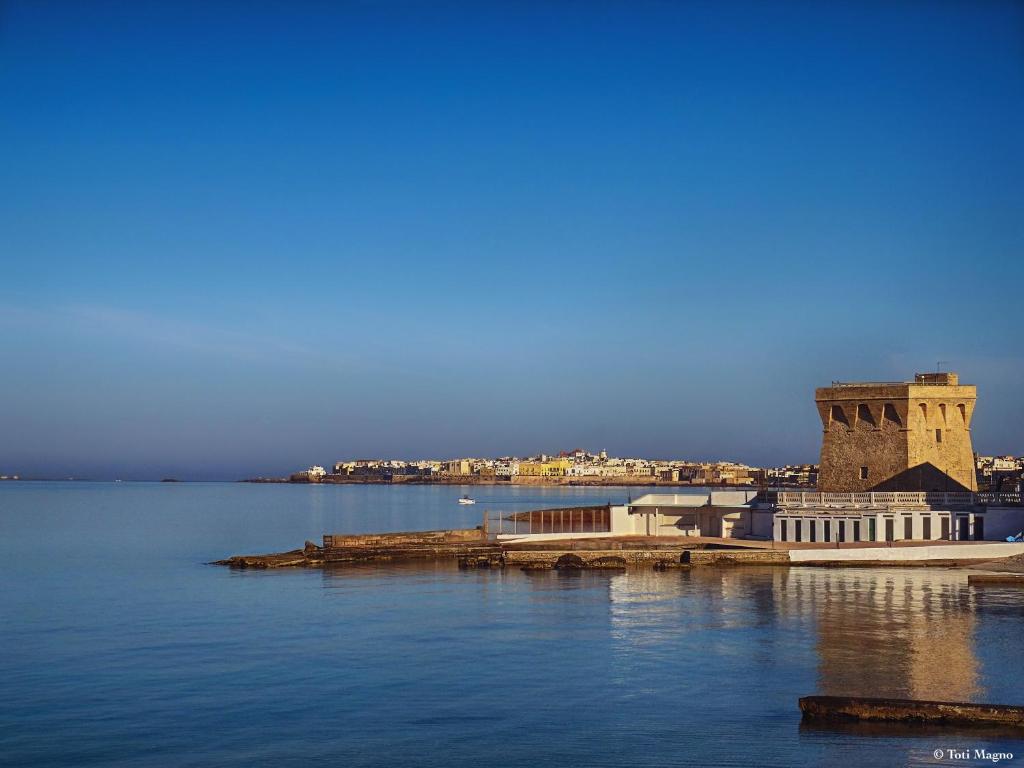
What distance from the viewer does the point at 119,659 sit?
26.6 meters

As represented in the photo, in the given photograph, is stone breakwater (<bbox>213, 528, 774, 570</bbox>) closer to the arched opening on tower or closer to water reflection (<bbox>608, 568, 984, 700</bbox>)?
water reflection (<bbox>608, 568, 984, 700</bbox>)

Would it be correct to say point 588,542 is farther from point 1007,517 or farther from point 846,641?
point 846,641

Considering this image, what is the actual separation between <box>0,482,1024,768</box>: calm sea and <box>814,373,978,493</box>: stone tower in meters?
8.94

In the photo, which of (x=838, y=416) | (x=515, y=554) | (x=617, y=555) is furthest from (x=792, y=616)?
(x=838, y=416)

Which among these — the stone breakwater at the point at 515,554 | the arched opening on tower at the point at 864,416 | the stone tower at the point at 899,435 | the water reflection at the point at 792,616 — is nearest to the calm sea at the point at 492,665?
the water reflection at the point at 792,616

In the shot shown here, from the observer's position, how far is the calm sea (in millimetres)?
18453

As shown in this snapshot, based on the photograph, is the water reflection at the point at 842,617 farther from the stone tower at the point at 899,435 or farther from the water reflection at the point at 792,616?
the stone tower at the point at 899,435

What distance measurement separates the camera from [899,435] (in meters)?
50.7

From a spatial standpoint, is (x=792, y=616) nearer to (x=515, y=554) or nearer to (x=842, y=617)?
(x=842, y=617)

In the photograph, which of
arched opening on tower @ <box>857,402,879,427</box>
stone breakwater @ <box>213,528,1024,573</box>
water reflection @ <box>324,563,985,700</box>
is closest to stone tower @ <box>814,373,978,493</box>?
arched opening on tower @ <box>857,402,879,427</box>

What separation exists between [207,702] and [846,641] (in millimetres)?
15668

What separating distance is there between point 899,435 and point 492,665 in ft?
104

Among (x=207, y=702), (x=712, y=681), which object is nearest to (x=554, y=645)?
(x=712, y=681)

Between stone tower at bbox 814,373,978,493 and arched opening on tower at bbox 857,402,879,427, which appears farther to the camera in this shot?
arched opening on tower at bbox 857,402,879,427
